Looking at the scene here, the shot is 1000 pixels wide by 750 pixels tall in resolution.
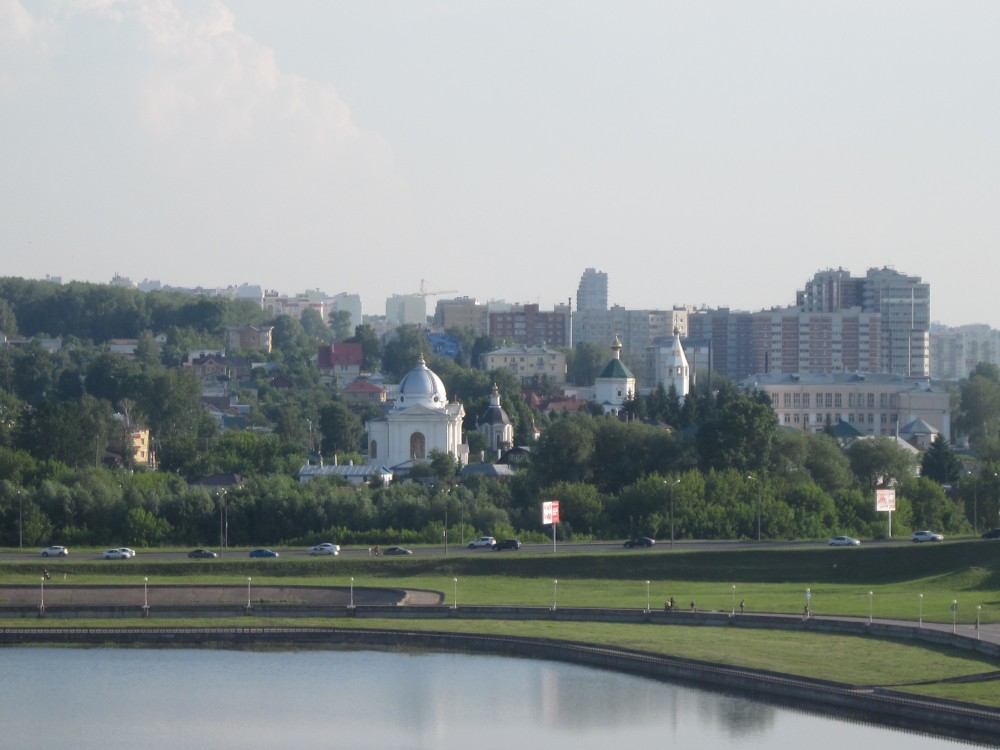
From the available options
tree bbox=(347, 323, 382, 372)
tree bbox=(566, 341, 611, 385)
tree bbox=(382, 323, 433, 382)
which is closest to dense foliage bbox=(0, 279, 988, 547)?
tree bbox=(382, 323, 433, 382)

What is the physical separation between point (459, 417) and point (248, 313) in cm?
10027

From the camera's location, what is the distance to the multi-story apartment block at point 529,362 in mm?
148000

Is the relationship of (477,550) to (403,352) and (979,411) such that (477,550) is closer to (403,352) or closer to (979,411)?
(979,411)

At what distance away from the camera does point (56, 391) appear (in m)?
122

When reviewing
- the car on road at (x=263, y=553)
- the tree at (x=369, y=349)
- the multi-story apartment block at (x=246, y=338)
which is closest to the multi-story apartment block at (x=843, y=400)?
the tree at (x=369, y=349)

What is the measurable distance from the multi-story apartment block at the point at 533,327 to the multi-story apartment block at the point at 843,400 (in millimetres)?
62406

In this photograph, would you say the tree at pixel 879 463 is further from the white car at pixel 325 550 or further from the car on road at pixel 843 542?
the white car at pixel 325 550

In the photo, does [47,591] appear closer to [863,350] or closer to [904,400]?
[904,400]

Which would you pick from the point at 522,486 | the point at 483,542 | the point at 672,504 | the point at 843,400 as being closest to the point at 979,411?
the point at 843,400

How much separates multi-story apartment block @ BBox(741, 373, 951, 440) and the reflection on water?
7403cm

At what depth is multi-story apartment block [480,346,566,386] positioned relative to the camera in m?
148

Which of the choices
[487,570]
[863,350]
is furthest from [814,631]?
[863,350]

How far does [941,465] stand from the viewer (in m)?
82.2

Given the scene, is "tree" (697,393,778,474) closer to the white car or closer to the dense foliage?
the dense foliage
